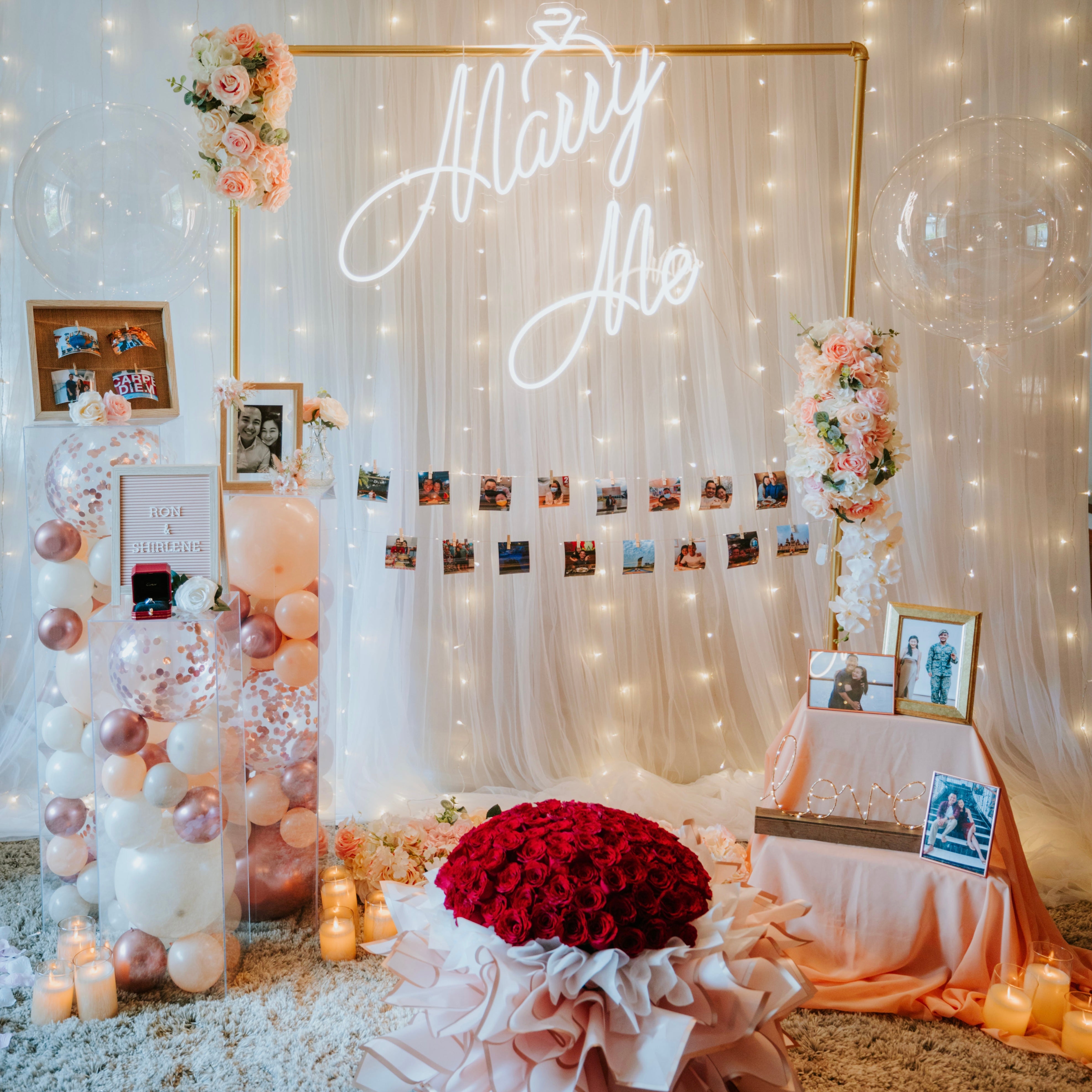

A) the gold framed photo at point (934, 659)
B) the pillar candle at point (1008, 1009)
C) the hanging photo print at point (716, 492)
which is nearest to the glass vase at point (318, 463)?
the hanging photo print at point (716, 492)

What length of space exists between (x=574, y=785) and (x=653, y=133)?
7.88 feet

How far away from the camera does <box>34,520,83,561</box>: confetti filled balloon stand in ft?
7.15

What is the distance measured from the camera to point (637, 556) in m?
3.16

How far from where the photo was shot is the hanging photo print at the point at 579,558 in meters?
3.12

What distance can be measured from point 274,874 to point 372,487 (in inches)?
50.7

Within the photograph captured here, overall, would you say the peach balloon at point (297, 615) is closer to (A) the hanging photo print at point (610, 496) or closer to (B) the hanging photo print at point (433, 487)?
(B) the hanging photo print at point (433, 487)

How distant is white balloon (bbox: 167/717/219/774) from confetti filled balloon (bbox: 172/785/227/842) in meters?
0.06

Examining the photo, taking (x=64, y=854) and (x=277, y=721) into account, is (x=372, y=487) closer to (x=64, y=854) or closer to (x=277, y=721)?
(x=277, y=721)

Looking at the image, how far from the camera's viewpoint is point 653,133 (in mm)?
3070

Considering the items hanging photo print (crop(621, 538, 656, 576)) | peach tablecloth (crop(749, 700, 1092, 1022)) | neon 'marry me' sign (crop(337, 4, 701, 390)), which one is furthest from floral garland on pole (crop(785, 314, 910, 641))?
hanging photo print (crop(621, 538, 656, 576))

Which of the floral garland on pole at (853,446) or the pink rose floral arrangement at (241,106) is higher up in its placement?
the pink rose floral arrangement at (241,106)

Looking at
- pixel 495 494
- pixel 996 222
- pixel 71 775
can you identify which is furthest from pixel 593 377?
pixel 71 775

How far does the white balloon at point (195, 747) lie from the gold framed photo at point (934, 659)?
1718mm

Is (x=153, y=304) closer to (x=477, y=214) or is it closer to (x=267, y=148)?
(x=267, y=148)
